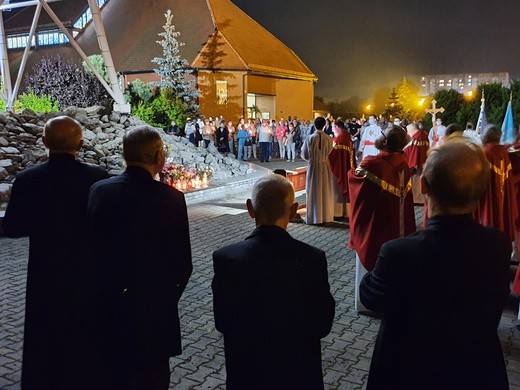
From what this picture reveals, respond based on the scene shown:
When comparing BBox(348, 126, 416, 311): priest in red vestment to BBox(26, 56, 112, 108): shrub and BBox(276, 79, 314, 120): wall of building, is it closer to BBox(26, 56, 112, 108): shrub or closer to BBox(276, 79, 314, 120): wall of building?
BBox(26, 56, 112, 108): shrub

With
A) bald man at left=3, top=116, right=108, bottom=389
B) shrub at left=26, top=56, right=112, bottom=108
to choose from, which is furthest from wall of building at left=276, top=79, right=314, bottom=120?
bald man at left=3, top=116, right=108, bottom=389

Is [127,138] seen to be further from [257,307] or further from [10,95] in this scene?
[10,95]

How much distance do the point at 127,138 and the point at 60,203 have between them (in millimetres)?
705

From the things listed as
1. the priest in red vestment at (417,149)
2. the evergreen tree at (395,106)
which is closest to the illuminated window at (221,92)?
the priest in red vestment at (417,149)

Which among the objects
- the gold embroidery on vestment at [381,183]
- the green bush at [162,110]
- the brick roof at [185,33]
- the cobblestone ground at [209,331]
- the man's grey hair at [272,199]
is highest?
the brick roof at [185,33]

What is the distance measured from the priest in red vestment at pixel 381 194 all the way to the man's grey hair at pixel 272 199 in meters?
3.13

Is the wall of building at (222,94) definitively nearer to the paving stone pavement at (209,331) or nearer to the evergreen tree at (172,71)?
the evergreen tree at (172,71)

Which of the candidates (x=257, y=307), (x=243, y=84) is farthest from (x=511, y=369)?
(x=243, y=84)

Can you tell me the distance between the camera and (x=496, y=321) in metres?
2.45

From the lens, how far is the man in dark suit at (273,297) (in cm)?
263

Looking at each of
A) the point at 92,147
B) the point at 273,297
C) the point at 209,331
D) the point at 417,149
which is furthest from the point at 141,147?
the point at 92,147

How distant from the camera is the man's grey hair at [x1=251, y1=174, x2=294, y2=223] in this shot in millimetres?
2670

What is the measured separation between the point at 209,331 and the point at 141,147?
2.94 metres

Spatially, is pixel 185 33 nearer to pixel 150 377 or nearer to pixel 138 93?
pixel 138 93
